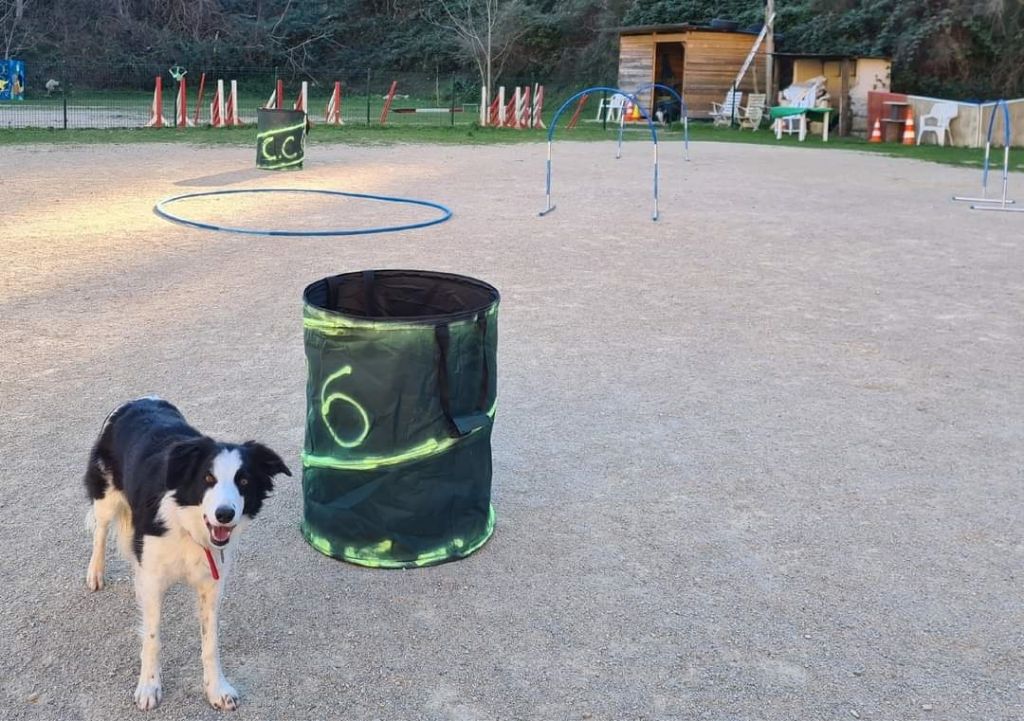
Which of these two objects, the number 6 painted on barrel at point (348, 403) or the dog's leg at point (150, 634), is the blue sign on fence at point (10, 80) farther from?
the dog's leg at point (150, 634)

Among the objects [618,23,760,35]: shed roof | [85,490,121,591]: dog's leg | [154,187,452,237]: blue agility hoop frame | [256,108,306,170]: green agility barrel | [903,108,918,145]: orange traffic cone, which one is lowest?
[85,490,121,591]: dog's leg

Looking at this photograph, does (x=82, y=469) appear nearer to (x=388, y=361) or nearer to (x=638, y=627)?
(x=388, y=361)

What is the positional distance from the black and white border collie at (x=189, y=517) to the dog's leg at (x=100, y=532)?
0.71ft

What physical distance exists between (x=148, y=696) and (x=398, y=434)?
117cm

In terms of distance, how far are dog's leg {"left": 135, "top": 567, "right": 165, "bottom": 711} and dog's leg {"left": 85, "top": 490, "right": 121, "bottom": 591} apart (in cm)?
50

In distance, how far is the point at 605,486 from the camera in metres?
4.67

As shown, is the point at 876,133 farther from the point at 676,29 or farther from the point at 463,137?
the point at 463,137

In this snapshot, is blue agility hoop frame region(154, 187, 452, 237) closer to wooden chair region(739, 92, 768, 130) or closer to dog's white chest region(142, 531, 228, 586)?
dog's white chest region(142, 531, 228, 586)

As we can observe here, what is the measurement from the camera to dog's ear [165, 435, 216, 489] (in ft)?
9.59

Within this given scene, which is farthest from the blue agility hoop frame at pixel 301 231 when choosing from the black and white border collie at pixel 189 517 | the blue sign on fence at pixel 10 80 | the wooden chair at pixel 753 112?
the blue sign on fence at pixel 10 80

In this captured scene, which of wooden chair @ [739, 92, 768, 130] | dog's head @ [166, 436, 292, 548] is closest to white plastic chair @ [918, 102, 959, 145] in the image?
wooden chair @ [739, 92, 768, 130]

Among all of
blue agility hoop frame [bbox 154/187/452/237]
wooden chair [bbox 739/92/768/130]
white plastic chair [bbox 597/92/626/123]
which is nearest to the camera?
blue agility hoop frame [bbox 154/187/452/237]

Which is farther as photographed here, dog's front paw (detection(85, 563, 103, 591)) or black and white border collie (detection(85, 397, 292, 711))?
dog's front paw (detection(85, 563, 103, 591))

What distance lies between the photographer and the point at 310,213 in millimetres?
12273
